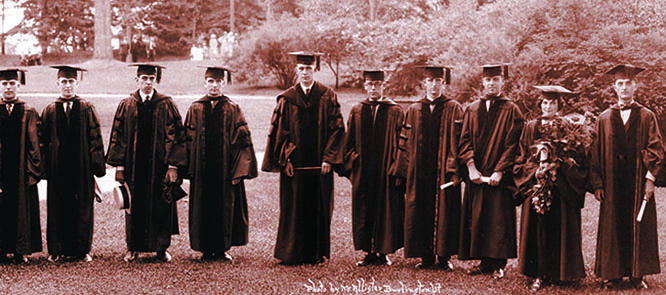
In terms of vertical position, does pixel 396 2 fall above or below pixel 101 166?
above

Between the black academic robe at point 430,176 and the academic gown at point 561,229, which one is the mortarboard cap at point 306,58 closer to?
the black academic robe at point 430,176

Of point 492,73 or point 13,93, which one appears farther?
point 13,93

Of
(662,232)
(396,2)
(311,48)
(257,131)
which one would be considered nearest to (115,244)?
(662,232)

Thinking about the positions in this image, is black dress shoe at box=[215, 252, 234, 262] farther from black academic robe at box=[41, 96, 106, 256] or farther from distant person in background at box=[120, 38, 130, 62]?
distant person in background at box=[120, 38, 130, 62]

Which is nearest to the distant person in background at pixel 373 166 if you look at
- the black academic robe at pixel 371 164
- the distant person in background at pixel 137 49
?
the black academic robe at pixel 371 164

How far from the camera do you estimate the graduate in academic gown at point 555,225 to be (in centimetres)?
675

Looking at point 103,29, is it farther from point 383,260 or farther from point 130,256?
point 383,260

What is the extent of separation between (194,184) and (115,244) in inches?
69.2

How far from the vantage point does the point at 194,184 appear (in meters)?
8.26

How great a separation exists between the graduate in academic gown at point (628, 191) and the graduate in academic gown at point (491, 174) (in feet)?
2.94

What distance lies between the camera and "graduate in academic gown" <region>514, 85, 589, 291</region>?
266 inches

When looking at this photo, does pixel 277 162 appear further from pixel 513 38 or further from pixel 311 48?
pixel 311 48

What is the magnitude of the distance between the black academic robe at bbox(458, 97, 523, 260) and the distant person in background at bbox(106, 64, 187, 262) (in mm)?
3401

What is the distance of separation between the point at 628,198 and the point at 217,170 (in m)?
4.62
